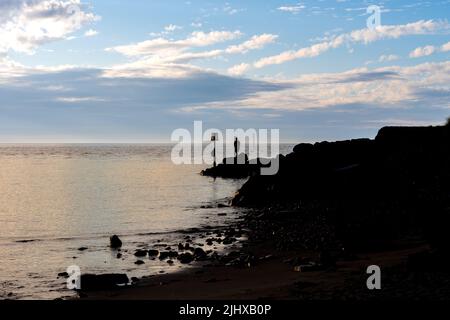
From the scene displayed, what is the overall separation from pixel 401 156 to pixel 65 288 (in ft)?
112

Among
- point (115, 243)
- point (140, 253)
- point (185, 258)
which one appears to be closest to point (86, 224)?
point (115, 243)

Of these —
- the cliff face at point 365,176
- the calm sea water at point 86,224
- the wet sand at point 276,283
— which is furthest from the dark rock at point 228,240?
the cliff face at point 365,176

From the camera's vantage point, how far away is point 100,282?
19875 mm

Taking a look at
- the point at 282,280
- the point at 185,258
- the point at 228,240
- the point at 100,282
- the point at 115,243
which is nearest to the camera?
the point at 282,280

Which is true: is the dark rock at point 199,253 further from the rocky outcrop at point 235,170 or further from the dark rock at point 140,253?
the rocky outcrop at point 235,170

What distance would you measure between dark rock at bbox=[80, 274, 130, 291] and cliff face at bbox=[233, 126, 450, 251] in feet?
51.7

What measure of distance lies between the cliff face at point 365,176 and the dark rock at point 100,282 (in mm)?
15755

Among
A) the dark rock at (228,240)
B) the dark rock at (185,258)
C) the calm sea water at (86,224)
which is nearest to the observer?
the calm sea water at (86,224)

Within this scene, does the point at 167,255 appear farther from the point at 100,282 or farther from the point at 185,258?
the point at 100,282

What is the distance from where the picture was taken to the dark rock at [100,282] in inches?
778

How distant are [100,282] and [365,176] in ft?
105

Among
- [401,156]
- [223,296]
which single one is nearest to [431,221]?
[223,296]

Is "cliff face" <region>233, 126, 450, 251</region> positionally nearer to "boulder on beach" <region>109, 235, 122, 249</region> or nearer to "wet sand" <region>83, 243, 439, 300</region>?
"wet sand" <region>83, 243, 439, 300</region>

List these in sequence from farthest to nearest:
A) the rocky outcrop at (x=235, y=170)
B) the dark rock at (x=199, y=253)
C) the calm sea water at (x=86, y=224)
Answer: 1. the rocky outcrop at (x=235, y=170)
2. the dark rock at (x=199, y=253)
3. the calm sea water at (x=86, y=224)
